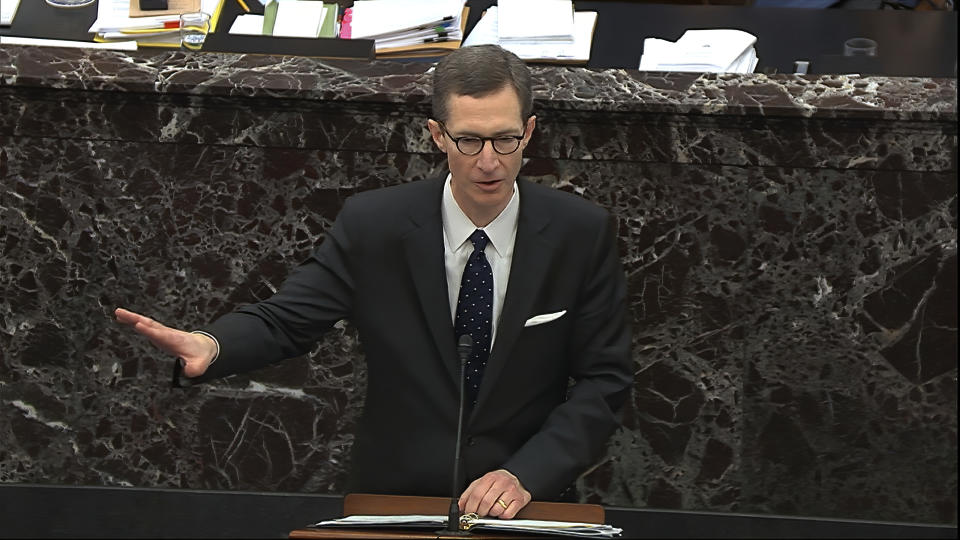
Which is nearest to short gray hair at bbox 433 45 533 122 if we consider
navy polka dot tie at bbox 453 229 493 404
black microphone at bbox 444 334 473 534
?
navy polka dot tie at bbox 453 229 493 404

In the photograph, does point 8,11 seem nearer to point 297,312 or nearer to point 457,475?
point 297,312

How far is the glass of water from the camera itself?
419 cm

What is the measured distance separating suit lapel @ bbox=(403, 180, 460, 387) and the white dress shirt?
25 millimetres

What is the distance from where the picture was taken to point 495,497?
99.0 inches

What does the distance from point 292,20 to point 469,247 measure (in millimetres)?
1942

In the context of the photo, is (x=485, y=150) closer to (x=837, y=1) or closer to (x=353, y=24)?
(x=353, y=24)

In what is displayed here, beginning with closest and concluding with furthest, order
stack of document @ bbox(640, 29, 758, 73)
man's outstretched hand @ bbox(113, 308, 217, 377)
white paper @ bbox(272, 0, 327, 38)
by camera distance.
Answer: man's outstretched hand @ bbox(113, 308, 217, 377) → stack of document @ bbox(640, 29, 758, 73) → white paper @ bbox(272, 0, 327, 38)

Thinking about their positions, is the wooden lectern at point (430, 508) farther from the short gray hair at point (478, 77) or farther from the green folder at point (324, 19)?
the green folder at point (324, 19)

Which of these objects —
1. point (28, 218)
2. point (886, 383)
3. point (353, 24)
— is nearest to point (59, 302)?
point (28, 218)

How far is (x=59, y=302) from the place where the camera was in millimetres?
3713

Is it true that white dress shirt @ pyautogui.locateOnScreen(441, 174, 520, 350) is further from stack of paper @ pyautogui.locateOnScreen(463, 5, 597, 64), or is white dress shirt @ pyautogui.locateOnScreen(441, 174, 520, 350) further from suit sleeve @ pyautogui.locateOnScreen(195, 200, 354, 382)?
stack of paper @ pyautogui.locateOnScreen(463, 5, 597, 64)

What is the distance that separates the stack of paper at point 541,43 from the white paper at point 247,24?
2.25 feet

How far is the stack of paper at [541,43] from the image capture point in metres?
4.22

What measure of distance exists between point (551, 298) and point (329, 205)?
1077mm
